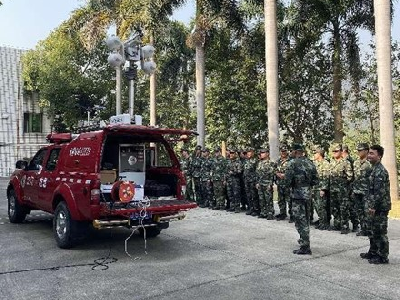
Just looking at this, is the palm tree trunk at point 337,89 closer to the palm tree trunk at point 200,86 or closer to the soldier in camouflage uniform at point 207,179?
the palm tree trunk at point 200,86

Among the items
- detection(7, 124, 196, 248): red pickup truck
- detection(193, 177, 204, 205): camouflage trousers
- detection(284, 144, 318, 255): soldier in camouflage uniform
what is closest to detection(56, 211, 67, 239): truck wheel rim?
detection(7, 124, 196, 248): red pickup truck

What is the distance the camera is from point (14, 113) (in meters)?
31.3

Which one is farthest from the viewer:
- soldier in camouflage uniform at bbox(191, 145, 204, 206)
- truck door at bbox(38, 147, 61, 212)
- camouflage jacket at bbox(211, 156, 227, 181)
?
soldier in camouflage uniform at bbox(191, 145, 204, 206)

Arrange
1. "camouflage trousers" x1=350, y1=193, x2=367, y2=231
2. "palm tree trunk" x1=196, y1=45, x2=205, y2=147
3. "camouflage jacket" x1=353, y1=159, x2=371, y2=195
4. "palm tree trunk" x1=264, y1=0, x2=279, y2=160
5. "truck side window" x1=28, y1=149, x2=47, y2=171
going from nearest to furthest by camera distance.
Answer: "camouflage jacket" x1=353, y1=159, x2=371, y2=195 < "camouflage trousers" x1=350, y1=193, x2=367, y2=231 < "truck side window" x1=28, y1=149, x2=47, y2=171 < "palm tree trunk" x1=264, y1=0, x2=279, y2=160 < "palm tree trunk" x1=196, y1=45, x2=205, y2=147

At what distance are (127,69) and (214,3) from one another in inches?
330

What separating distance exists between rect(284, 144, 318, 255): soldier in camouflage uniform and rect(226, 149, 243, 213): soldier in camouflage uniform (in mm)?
4282

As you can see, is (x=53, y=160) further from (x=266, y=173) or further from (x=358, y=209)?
(x=358, y=209)

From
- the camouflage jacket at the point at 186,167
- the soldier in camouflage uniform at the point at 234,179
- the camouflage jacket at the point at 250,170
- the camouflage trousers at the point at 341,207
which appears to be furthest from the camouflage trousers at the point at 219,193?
the camouflage trousers at the point at 341,207

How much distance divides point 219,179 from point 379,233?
5.92 metres

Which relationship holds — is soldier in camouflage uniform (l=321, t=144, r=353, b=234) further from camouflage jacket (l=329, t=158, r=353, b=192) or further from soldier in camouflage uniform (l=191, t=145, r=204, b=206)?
soldier in camouflage uniform (l=191, t=145, r=204, b=206)

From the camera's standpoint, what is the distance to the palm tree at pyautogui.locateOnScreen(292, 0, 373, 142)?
60.7 ft

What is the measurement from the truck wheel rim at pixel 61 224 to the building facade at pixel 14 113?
24552 mm

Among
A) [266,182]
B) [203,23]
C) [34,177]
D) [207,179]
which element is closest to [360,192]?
[266,182]

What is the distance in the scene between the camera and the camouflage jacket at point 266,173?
9977mm
